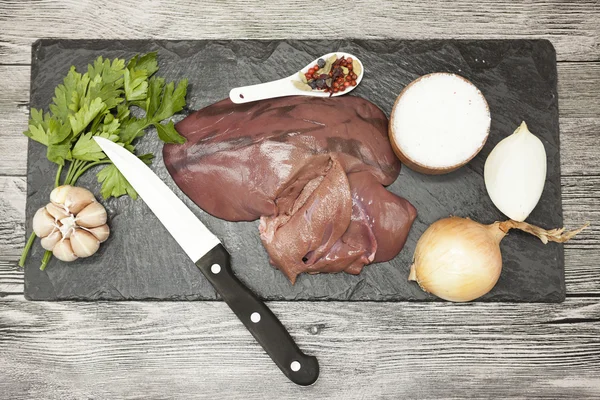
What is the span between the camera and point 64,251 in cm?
191

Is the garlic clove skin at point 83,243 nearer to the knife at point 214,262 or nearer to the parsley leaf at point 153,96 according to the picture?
the knife at point 214,262

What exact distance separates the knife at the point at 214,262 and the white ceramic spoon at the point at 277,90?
1.38 ft

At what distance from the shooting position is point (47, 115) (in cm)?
201

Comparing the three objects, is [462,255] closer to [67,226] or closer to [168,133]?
[168,133]

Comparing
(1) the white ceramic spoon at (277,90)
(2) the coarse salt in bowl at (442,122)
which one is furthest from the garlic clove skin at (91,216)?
(2) the coarse salt in bowl at (442,122)

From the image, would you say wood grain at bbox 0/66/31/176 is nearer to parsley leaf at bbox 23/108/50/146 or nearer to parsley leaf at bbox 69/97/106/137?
parsley leaf at bbox 23/108/50/146

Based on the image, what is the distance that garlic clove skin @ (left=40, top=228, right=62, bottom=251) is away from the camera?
6.20ft

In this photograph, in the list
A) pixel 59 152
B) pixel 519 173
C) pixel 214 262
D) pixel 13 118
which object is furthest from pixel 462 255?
pixel 13 118

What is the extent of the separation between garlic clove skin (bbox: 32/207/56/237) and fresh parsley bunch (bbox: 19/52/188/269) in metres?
0.11

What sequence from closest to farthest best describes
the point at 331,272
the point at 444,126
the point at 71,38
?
1. the point at 444,126
2. the point at 331,272
3. the point at 71,38

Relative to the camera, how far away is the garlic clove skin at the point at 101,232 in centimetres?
194

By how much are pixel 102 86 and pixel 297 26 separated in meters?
0.78

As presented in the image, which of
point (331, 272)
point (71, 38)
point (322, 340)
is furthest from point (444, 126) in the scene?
point (71, 38)

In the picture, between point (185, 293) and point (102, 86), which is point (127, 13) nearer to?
point (102, 86)
